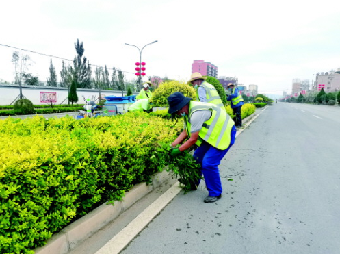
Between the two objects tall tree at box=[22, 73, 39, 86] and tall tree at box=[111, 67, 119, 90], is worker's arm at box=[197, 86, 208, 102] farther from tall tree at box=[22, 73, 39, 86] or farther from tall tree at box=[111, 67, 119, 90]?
tall tree at box=[111, 67, 119, 90]

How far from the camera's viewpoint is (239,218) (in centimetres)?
279

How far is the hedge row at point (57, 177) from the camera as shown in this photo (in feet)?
5.75

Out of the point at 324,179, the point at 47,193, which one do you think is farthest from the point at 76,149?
the point at 324,179

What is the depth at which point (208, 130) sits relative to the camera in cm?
313

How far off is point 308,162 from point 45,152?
4.92 m

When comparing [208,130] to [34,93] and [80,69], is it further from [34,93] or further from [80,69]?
[80,69]

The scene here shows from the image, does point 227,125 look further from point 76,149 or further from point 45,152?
point 45,152

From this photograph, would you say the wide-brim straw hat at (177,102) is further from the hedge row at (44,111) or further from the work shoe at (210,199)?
the hedge row at (44,111)

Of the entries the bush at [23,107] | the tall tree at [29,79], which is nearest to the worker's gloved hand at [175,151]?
the bush at [23,107]

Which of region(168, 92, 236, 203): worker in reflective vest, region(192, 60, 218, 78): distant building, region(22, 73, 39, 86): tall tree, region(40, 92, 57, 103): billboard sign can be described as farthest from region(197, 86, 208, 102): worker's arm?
region(192, 60, 218, 78): distant building

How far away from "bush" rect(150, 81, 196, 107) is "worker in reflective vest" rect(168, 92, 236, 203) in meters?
3.78

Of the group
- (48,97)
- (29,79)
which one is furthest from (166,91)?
(29,79)

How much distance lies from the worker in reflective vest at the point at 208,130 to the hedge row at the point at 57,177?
48cm

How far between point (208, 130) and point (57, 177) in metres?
1.84
